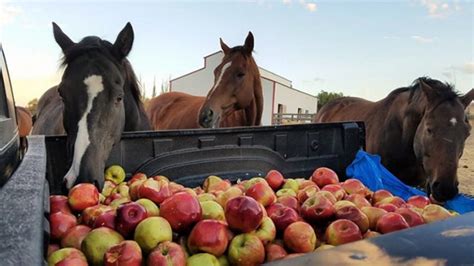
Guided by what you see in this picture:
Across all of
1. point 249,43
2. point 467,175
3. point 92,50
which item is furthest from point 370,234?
point 467,175

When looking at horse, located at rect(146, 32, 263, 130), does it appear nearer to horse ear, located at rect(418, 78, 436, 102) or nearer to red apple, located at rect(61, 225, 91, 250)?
horse ear, located at rect(418, 78, 436, 102)

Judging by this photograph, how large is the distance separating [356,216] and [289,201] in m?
0.33

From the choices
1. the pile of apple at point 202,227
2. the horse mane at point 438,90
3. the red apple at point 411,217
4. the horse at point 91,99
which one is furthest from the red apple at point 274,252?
the horse mane at point 438,90

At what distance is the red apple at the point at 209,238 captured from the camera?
116 centimetres

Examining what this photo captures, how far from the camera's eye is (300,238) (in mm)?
1247

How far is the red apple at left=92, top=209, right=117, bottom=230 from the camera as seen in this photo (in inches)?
50.7

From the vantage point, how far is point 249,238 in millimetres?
1201

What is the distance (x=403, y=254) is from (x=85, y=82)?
2092 mm

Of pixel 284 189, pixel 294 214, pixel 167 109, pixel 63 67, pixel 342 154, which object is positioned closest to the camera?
pixel 294 214

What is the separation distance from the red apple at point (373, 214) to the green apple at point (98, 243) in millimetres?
930

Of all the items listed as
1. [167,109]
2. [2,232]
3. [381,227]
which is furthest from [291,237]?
[167,109]

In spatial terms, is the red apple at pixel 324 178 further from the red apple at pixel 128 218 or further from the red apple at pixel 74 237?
the red apple at pixel 74 237

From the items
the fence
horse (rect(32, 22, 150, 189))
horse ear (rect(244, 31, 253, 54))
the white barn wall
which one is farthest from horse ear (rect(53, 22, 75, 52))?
the white barn wall

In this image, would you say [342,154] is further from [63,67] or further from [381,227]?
[63,67]
